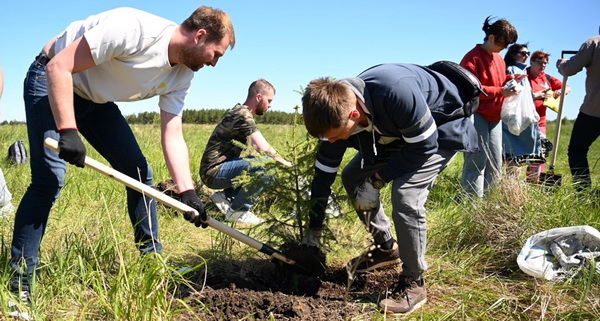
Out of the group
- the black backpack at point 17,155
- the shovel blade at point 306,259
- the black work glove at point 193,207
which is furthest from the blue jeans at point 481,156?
the black backpack at point 17,155

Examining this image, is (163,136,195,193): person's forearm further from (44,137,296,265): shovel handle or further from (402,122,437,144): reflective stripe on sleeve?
(402,122,437,144): reflective stripe on sleeve

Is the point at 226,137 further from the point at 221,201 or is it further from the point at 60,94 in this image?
the point at 60,94

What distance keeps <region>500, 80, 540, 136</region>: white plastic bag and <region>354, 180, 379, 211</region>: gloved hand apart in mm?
3060

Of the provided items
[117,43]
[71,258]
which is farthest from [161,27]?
[71,258]

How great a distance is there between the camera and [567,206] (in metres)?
3.83

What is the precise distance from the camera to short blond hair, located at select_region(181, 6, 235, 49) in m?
2.74

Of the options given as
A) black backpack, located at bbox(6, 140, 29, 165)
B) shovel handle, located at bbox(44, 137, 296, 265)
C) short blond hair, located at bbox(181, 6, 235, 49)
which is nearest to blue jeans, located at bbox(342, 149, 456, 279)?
shovel handle, located at bbox(44, 137, 296, 265)

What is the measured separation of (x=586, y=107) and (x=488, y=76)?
44.4 inches

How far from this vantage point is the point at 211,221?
124 inches

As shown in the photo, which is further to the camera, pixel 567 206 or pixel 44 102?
pixel 567 206

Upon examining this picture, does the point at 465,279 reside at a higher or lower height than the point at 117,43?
lower

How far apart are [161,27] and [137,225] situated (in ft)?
4.17

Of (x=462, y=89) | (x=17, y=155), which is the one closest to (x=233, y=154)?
(x=462, y=89)

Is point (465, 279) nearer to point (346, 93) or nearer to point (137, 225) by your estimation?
point (346, 93)
